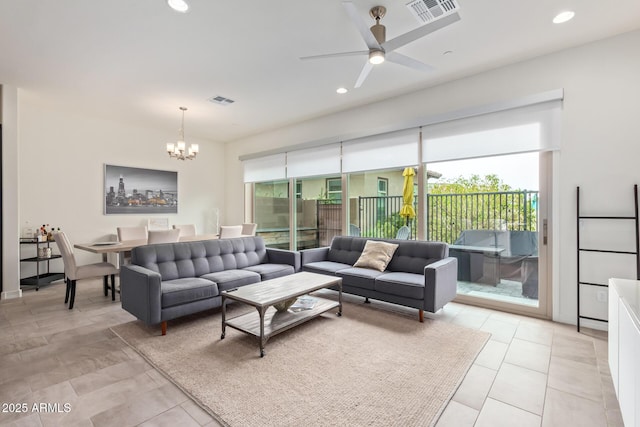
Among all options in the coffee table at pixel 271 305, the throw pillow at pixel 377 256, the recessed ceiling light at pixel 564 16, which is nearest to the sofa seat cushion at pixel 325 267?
the throw pillow at pixel 377 256

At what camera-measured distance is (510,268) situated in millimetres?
3766

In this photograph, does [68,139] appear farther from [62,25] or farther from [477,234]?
[477,234]

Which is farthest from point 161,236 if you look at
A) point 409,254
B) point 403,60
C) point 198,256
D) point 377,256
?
point 403,60

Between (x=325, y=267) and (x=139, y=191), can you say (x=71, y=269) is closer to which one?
(x=139, y=191)

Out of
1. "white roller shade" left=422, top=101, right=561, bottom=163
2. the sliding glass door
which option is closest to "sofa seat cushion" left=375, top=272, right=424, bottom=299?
the sliding glass door

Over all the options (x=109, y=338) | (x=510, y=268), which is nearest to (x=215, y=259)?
(x=109, y=338)

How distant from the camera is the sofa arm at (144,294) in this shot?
9.39 feet

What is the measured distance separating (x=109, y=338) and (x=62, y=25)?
2954mm

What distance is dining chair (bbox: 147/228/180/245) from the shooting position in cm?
416

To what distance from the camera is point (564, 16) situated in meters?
2.65

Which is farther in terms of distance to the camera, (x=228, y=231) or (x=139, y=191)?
(x=139, y=191)

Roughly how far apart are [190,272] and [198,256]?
0.26 metres

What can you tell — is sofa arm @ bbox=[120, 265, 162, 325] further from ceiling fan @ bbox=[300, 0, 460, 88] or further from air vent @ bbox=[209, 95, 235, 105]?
air vent @ bbox=[209, 95, 235, 105]

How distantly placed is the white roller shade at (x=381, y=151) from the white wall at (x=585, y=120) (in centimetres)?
89
